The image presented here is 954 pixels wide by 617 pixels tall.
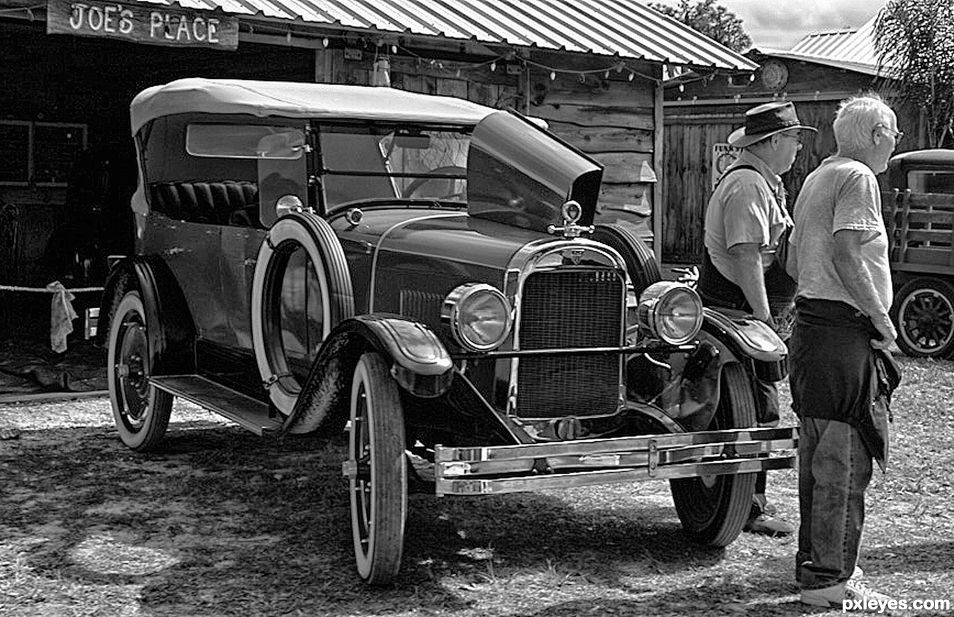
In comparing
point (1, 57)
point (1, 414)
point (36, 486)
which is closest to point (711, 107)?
point (1, 57)

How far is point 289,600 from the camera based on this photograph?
4.38 metres

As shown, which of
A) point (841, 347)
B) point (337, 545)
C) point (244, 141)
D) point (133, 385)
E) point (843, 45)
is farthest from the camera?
point (843, 45)

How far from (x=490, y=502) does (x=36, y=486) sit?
2.21 metres

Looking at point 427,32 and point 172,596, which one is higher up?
point 427,32

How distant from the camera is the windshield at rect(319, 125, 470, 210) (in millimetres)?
5855

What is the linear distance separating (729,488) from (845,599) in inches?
30.7

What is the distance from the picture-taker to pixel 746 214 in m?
5.25

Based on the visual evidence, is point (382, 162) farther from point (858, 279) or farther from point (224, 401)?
point (858, 279)

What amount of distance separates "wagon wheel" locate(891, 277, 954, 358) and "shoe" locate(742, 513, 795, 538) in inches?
237

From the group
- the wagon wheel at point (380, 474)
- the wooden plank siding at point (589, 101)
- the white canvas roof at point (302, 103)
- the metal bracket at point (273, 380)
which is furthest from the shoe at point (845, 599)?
the wooden plank siding at point (589, 101)

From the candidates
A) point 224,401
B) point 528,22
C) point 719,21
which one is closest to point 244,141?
point 224,401

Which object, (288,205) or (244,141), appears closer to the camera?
(288,205)

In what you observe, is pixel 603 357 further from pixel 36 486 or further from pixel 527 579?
pixel 36 486

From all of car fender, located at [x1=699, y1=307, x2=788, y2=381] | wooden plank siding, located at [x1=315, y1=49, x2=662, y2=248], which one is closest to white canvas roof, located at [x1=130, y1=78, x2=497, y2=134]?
car fender, located at [x1=699, y1=307, x2=788, y2=381]
